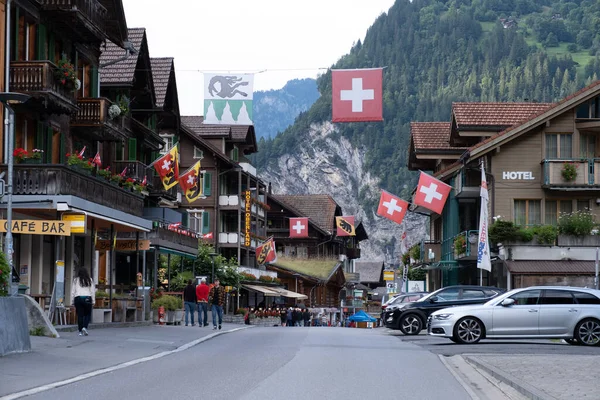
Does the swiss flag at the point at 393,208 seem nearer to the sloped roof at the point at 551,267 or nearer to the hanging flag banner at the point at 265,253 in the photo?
the sloped roof at the point at 551,267

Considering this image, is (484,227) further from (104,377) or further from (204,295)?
(104,377)

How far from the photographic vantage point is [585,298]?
2658cm

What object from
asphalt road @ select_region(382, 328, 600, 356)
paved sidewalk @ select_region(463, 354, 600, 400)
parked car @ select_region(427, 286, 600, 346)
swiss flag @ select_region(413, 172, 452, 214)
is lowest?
asphalt road @ select_region(382, 328, 600, 356)

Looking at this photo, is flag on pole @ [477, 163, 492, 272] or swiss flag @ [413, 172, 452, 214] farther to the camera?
swiss flag @ [413, 172, 452, 214]

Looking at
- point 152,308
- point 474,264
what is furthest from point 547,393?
point 474,264

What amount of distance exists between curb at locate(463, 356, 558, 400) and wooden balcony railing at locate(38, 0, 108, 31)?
58.6 feet

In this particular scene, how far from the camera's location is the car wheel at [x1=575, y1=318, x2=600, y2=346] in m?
26.3

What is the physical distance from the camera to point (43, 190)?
28359 millimetres

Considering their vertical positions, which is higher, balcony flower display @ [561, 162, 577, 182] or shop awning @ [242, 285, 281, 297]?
balcony flower display @ [561, 162, 577, 182]

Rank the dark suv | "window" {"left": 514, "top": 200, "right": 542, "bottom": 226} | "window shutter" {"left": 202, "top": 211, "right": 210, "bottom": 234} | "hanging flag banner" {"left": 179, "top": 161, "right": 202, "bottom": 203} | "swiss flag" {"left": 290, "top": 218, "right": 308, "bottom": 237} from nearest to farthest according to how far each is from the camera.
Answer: the dark suv, "hanging flag banner" {"left": 179, "top": 161, "right": 202, "bottom": 203}, "window" {"left": 514, "top": 200, "right": 542, "bottom": 226}, "window shutter" {"left": 202, "top": 211, "right": 210, "bottom": 234}, "swiss flag" {"left": 290, "top": 218, "right": 308, "bottom": 237}

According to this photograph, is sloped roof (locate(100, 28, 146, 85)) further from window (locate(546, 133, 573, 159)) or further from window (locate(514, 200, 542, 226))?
window (locate(546, 133, 573, 159))

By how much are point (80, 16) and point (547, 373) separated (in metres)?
20.5

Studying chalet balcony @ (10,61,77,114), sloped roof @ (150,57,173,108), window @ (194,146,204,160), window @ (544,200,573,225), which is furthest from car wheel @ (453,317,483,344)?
window @ (194,146,204,160)

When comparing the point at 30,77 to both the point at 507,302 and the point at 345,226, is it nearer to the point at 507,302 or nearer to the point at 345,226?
the point at 507,302
